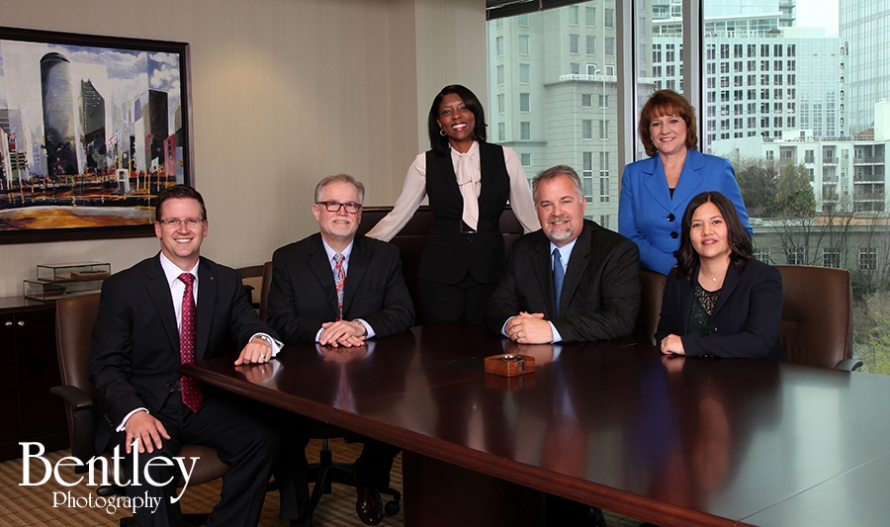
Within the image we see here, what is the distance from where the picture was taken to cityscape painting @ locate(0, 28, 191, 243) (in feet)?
16.7

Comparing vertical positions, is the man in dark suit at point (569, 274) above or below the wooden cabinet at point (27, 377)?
above

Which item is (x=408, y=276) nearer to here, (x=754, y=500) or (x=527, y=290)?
(x=527, y=290)

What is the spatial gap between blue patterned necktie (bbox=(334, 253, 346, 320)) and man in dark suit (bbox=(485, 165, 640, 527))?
0.65 m

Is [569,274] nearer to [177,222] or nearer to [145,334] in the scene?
[177,222]

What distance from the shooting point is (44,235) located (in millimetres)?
5234

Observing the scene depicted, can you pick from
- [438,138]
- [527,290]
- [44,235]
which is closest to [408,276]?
[438,138]

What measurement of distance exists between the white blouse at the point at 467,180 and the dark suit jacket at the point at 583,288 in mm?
690

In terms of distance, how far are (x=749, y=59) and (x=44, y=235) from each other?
449 cm

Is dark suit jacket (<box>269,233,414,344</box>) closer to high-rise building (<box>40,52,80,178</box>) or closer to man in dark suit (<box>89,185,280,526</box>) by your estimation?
man in dark suit (<box>89,185,280,526</box>)

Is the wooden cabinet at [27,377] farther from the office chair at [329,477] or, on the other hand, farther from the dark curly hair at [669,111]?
the dark curly hair at [669,111]

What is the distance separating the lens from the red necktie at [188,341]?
315cm

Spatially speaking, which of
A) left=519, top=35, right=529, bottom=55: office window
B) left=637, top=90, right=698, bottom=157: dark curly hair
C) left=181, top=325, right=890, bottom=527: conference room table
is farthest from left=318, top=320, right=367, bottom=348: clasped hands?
left=519, top=35, right=529, bottom=55: office window

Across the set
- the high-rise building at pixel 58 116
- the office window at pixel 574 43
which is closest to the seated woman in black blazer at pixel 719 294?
the office window at pixel 574 43

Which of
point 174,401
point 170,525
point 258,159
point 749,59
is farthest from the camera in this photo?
point 258,159
